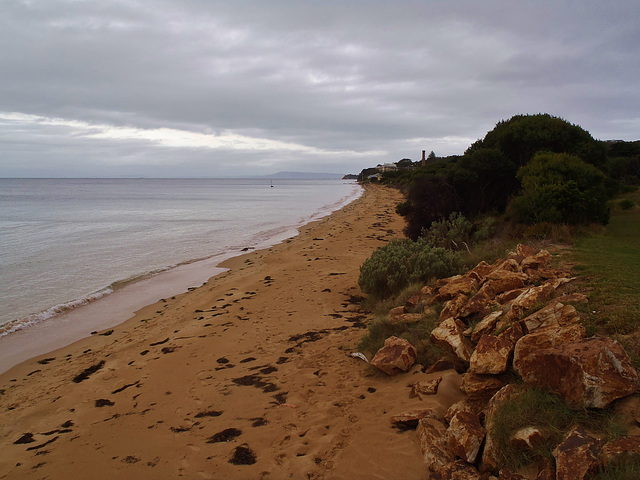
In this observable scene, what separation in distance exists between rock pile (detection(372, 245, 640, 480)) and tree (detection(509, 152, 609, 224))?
6.02m

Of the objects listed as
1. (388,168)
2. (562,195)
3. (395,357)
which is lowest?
(395,357)

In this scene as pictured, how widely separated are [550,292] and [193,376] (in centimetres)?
470

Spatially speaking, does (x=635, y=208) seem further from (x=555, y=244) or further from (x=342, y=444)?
(x=342, y=444)

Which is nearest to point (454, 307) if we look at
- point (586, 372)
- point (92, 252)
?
point (586, 372)

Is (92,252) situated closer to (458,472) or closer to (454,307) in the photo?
(454,307)

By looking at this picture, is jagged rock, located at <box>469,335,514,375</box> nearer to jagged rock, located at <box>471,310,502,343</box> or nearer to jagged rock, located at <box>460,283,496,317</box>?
jagged rock, located at <box>471,310,502,343</box>

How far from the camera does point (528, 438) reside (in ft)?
9.31

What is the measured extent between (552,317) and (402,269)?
4650mm

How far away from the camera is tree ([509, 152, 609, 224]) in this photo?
35.3 ft

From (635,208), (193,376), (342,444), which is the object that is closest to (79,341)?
(193,376)

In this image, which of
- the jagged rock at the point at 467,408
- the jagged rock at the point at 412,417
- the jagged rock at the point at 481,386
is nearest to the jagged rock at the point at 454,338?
the jagged rock at the point at 481,386

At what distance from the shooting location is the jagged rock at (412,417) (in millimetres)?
3834

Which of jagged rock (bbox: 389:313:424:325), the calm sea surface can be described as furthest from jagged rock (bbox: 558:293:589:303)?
the calm sea surface

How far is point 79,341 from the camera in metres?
8.21
